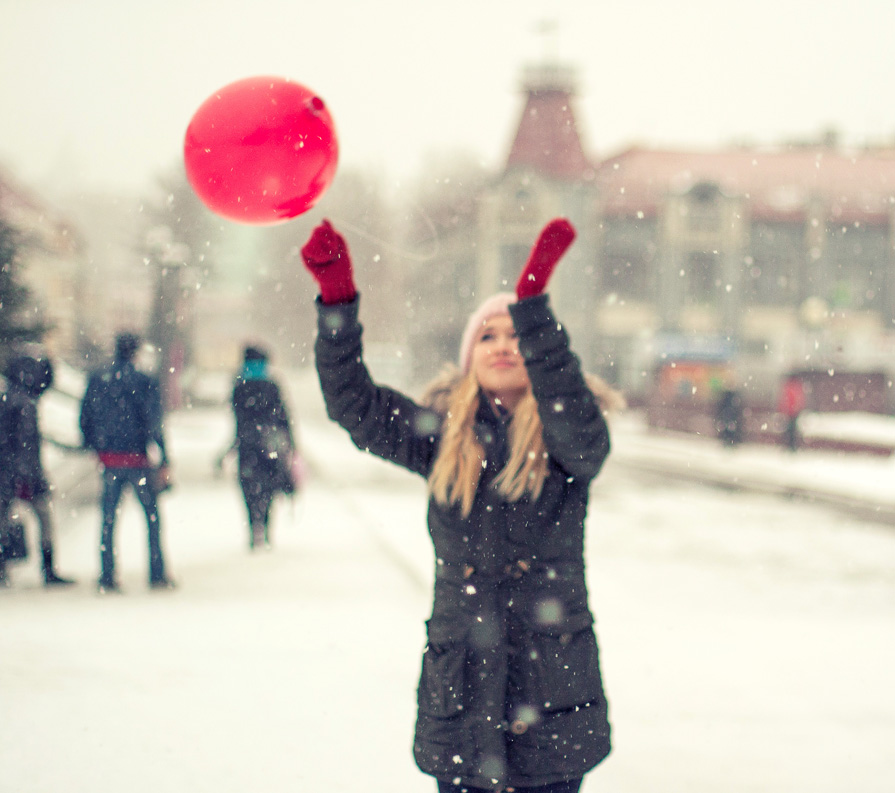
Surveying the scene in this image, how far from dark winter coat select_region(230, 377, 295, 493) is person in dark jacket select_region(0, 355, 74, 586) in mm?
1711

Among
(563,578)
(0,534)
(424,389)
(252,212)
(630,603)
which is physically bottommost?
(630,603)

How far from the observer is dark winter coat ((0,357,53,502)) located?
6547mm

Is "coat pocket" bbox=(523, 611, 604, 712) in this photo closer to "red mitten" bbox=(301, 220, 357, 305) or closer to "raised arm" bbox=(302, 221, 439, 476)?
"raised arm" bbox=(302, 221, 439, 476)

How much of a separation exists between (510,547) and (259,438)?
6.08m

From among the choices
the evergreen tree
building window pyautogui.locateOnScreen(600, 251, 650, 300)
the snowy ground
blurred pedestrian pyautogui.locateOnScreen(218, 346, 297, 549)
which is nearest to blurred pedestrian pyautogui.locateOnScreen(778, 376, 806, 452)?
the snowy ground

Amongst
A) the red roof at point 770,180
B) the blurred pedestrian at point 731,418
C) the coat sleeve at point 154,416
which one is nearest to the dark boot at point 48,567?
the coat sleeve at point 154,416

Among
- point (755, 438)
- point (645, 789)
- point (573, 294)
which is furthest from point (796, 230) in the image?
point (645, 789)

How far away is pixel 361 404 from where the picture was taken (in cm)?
235

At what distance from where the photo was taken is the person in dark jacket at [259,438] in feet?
26.4

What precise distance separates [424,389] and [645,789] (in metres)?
1.80

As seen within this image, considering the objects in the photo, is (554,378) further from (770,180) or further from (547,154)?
(770,180)

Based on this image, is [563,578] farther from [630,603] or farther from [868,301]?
[868,301]

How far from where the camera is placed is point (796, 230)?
1447 inches

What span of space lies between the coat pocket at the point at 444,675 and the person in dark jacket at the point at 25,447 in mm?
5021
